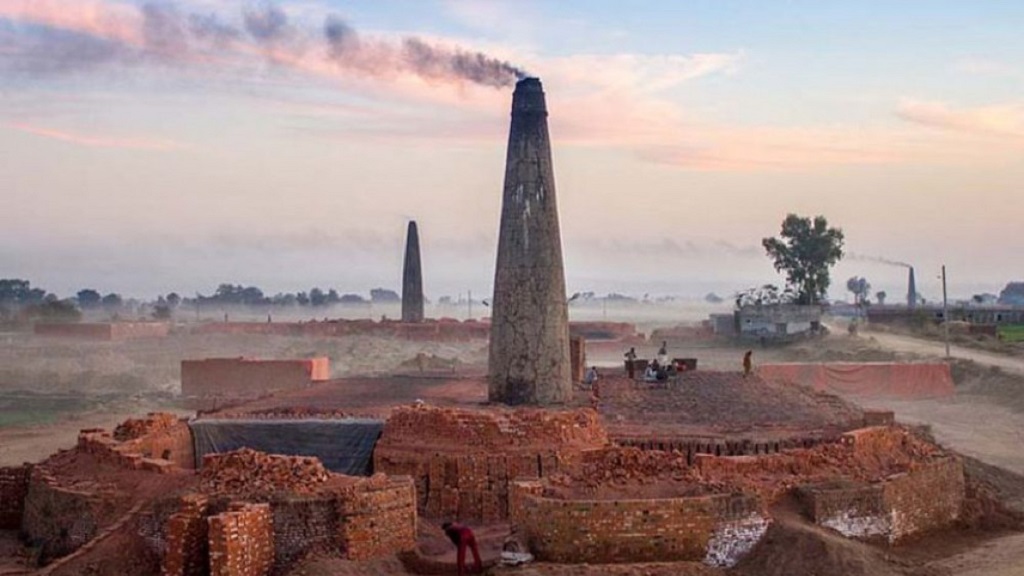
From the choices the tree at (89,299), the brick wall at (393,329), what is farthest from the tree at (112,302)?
the brick wall at (393,329)

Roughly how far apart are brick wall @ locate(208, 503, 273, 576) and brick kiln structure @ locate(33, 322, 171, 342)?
48.2 meters

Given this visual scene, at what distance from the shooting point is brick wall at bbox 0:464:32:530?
54.0 ft

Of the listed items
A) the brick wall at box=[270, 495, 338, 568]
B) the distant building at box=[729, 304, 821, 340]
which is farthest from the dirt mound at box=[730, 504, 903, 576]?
the distant building at box=[729, 304, 821, 340]

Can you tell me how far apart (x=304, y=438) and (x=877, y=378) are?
24.1 meters

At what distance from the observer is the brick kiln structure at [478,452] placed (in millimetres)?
14828

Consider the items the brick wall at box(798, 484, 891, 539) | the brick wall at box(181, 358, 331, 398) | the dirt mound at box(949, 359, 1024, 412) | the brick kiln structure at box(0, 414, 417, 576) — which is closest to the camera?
the brick kiln structure at box(0, 414, 417, 576)

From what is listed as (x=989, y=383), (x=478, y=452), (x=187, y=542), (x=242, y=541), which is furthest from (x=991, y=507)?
(x=989, y=383)

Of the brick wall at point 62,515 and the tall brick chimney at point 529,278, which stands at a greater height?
the tall brick chimney at point 529,278

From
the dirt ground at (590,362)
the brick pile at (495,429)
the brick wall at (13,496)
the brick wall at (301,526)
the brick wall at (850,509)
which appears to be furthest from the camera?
the brick wall at (13,496)

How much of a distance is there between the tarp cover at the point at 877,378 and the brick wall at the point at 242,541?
83.6 ft

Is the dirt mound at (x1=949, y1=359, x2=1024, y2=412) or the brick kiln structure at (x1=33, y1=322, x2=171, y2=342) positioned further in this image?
the brick kiln structure at (x1=33, y1=322, x2=171, y2=342)

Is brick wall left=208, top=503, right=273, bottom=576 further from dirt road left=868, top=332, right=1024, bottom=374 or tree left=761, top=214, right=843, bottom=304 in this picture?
tree left=761, top=214, right=843, bottom=304

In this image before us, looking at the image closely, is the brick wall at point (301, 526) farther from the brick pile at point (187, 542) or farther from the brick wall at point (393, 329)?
the brick wall at point (393, 329)

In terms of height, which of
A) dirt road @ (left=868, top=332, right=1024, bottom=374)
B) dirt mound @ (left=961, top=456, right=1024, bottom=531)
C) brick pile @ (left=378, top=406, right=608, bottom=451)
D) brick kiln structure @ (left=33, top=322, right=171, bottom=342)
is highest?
brick kiln structure @ (left=33, top=322, right=171, bottom=342)
